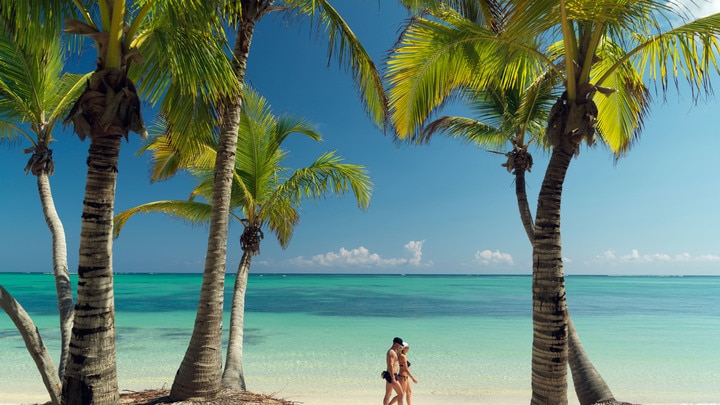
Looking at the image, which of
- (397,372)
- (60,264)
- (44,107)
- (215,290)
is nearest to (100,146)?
(215,290)

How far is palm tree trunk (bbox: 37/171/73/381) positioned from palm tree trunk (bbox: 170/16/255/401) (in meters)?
2.16

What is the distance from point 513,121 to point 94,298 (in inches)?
324

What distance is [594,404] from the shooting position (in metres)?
7.21

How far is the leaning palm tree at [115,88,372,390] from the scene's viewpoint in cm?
1002

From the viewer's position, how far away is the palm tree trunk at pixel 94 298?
457 centimetres

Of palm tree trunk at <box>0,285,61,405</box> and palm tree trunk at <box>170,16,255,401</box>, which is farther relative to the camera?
palm tree trunk at <box>170,16,255,401</box>

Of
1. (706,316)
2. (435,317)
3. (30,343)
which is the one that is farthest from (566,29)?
(706,316)

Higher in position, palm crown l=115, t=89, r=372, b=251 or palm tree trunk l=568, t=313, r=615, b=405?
palm crown l=115, t=89, r=372, b=251

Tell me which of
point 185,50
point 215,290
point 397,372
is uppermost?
point 185,50

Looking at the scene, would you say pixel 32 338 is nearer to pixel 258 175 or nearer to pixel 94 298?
pixel 94 298

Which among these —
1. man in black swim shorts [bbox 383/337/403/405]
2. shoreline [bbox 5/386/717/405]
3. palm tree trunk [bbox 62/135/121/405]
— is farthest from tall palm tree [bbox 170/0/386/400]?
shoreline [bbox 5/386/717/405]

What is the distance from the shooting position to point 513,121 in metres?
9.53

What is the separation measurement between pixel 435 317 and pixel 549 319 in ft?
86.2

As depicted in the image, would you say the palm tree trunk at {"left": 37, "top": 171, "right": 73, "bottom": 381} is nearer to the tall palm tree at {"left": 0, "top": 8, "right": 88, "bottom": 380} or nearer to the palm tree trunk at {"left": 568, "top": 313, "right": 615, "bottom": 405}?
the tall palm tree at {"left": 0, "top": 8, "right": 88, "bottom": 380}
